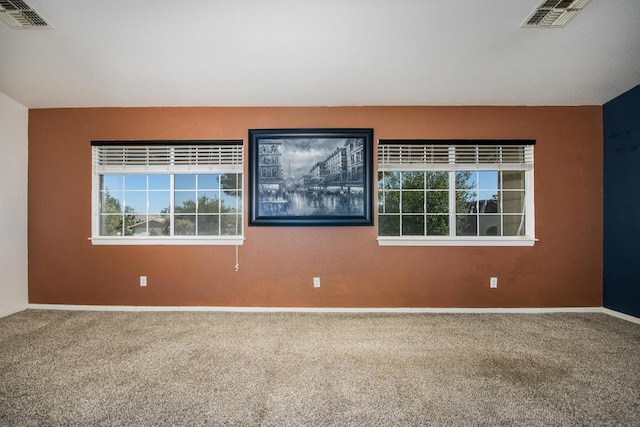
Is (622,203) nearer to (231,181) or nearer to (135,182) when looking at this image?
(231,181)

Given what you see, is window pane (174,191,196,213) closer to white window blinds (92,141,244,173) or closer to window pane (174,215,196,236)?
window pane (174,215,196,236)

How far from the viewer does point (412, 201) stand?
3648 mm

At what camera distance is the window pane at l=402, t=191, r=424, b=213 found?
3646 millimetres

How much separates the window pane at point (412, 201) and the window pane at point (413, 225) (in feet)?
0.25

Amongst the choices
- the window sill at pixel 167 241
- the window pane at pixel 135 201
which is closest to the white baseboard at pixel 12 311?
the window sill at pixel 167 241

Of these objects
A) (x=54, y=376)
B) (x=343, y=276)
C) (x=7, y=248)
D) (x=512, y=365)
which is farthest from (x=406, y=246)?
(x=7, y=248)

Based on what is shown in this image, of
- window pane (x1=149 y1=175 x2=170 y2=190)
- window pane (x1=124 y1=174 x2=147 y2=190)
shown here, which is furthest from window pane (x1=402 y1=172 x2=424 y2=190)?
window pane (x1=124 y1=174 x2=147 y2=190)

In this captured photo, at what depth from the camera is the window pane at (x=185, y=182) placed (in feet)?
11.9

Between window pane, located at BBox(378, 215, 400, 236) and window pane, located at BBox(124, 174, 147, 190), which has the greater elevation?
window pane, located at BBox(124, 174, 147, 190)

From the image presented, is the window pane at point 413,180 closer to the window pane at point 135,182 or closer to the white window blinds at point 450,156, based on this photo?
the white window blinds at point 450,156

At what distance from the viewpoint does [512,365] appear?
7.22 ft

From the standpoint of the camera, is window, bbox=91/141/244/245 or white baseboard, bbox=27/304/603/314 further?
window, bbox=91/141/244/245

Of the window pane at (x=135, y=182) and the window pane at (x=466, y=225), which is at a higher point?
the window pane at (x=135, y=182)

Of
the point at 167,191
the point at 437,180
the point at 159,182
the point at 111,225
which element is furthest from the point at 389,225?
the point at 111,225
